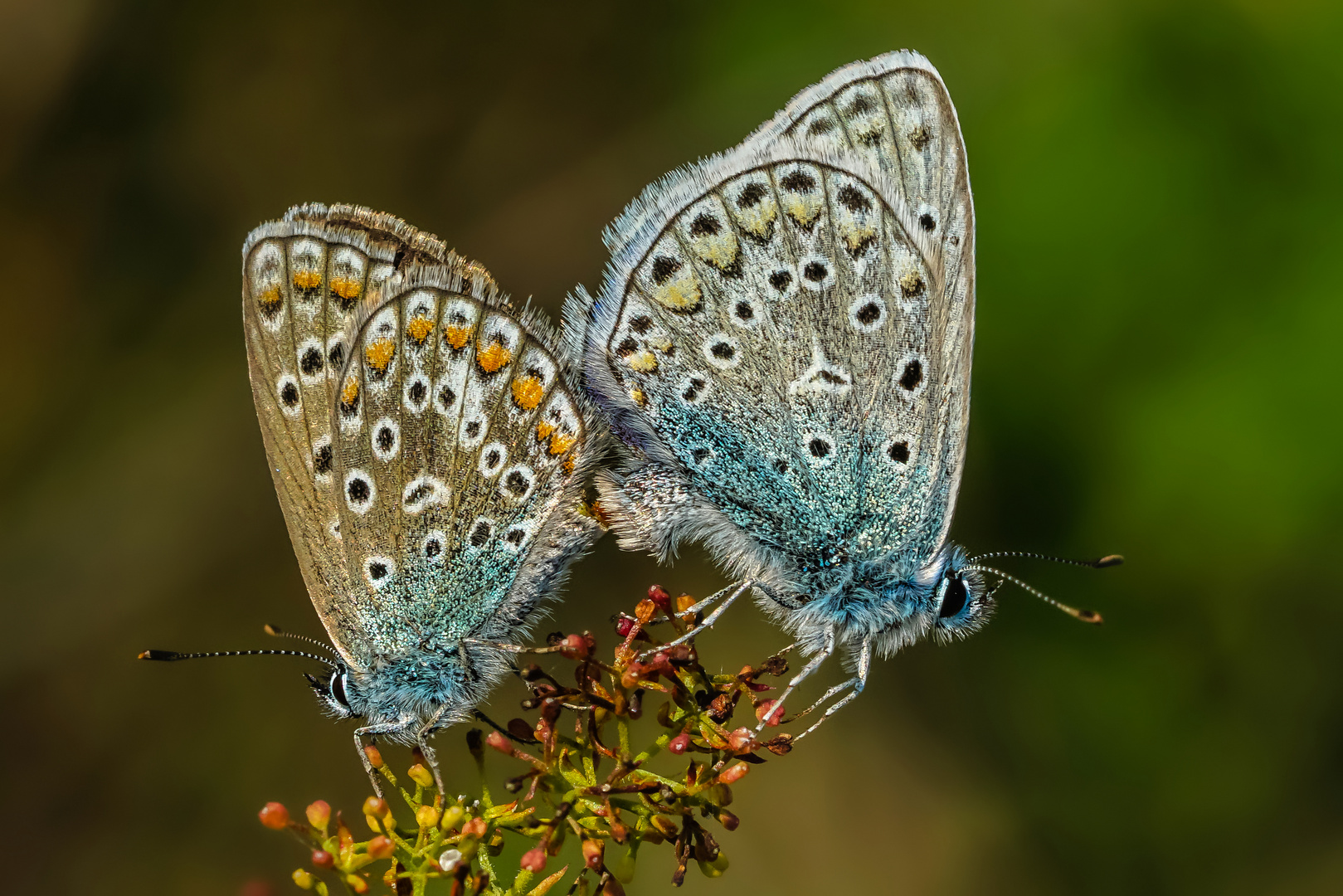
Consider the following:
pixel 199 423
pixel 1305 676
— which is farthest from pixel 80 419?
pixel 1305 676

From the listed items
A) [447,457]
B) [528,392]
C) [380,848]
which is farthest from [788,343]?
[380,848]

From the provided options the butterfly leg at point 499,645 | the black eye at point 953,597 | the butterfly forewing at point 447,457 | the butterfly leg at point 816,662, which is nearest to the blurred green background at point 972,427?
the black eye at point 953,597

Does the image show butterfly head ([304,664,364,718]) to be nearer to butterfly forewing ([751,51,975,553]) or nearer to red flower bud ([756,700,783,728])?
red flower bud ([756,700,783,728])

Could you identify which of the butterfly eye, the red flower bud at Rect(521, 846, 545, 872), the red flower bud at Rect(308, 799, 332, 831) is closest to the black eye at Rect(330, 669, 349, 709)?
the butterfly eye

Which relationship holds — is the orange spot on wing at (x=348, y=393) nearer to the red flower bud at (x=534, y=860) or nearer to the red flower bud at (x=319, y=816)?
Result: the red flower bud at (x=319, y=816)

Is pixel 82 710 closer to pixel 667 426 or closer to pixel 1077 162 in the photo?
pixel 667 426

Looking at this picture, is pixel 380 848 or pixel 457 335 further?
pixel 457 335

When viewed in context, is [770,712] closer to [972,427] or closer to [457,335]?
[457,335]
